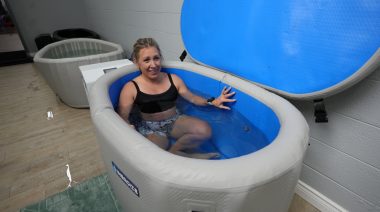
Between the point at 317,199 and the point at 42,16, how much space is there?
15.6ft

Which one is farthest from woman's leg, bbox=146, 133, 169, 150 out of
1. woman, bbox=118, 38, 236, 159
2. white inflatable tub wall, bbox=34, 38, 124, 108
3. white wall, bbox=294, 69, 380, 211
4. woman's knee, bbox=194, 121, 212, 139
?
white inflatable tub wall, bbox=34, 38, 124, 108

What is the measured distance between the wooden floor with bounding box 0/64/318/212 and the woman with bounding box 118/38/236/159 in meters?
0.49

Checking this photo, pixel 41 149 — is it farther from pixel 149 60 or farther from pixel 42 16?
pixel 42 16

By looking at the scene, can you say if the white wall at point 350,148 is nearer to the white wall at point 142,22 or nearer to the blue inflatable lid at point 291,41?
the blue inflatable lid at point 291,41

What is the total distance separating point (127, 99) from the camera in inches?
49.3

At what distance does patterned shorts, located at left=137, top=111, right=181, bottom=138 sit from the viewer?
1.26 m

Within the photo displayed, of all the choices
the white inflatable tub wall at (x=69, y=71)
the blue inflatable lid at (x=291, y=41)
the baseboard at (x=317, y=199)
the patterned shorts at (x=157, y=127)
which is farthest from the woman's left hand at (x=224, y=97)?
the white inflatable tub wall at (x=69, y=71)

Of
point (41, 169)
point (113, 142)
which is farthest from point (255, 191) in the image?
point (41, 169)

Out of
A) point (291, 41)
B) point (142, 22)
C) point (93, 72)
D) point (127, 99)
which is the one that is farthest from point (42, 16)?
point (291, 41)

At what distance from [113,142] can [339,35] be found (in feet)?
2.97

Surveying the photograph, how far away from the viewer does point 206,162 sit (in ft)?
1.88

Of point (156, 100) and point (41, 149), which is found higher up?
point (156, 100)

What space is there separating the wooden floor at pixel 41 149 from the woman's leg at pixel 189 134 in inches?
22.6

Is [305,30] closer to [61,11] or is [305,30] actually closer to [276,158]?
[276,158]
